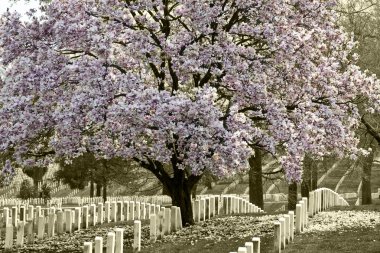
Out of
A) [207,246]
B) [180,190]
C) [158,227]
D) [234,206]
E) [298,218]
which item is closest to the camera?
[207,246]

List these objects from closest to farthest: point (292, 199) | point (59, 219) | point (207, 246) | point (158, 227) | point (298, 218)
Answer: point (207, 246), point (298, 218), point (158, 227), point (59, 219), point (292, 199)

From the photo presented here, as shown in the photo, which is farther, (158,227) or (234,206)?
(234,206)

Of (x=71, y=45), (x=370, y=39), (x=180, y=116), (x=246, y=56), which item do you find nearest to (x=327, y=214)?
(x=246, y=56)

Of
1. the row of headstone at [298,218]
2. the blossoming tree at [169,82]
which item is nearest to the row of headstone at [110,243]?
the blossoming tree at [169,82]

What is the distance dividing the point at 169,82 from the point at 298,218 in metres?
5.75

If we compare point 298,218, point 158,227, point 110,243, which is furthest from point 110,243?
point 298,218

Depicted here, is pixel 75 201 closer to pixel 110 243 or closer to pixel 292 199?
pixel 292 199

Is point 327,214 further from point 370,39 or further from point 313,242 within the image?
point 370,39

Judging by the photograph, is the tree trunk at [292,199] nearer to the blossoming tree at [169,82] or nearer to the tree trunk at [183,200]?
the tree trunk at [183,200]

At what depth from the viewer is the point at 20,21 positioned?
18.9 m

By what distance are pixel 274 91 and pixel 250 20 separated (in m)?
2.38

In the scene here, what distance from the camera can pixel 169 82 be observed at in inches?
789

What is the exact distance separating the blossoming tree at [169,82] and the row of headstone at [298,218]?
1149mm

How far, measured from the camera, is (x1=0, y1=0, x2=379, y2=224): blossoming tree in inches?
659
